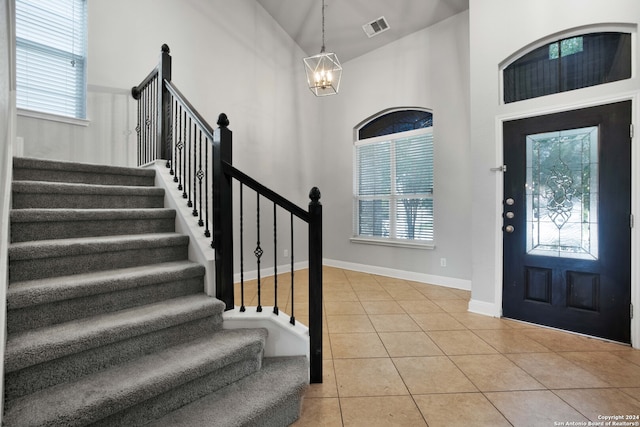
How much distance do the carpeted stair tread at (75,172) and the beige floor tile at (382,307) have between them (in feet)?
8.55

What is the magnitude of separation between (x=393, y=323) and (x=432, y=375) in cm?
90

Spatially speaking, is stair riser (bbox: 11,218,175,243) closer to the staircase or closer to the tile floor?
the staircase

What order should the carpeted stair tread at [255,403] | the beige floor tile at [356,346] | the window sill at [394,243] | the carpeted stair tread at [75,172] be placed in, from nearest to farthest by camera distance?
the carpeted stair tread at [255,403] < the carpeted stair tread at [75,172] < the beige floor tile at [356,346] < the window sill at [394,243]

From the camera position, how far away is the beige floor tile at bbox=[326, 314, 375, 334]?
2788 millimetres

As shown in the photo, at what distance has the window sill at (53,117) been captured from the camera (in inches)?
113

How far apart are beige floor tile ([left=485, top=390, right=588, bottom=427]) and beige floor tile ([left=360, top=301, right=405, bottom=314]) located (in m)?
1.46

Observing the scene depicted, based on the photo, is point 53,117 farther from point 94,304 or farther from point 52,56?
point 94,304

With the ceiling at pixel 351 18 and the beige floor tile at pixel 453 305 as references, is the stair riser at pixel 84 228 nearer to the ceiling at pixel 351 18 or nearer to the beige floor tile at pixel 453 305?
the beige floor tile at pixel 453 305

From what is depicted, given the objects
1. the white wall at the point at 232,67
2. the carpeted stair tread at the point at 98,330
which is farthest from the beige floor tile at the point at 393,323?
the white wall at the point at 232,67

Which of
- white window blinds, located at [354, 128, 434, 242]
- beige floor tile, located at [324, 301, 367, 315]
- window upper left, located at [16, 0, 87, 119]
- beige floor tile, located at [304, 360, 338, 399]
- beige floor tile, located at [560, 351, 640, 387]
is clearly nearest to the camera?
beige floor tile, located at [304, 360, 338, 399]

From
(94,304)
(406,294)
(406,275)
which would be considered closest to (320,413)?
(94,304)

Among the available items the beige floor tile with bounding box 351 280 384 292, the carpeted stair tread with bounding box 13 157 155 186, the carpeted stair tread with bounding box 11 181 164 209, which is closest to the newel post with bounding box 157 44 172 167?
the carpeted stair tread with bounding box 13 157 155 186

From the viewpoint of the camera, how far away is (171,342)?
1.65 meters

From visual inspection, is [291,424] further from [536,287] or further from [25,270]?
[536,287]
